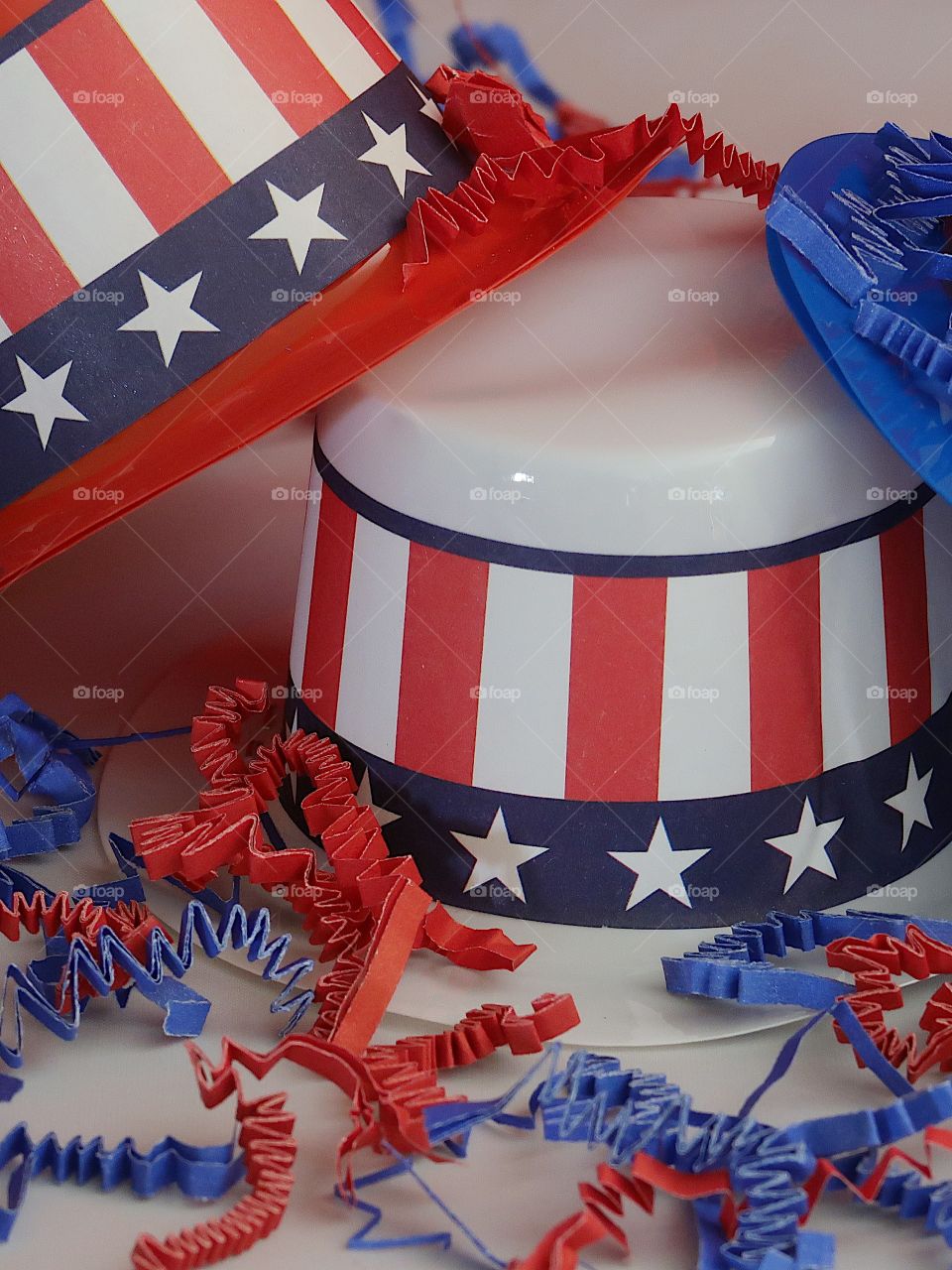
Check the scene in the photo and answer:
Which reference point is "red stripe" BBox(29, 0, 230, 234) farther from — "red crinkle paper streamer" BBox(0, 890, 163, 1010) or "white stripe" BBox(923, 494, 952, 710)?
"white stripe" BBox(923, 494, 952, 710)

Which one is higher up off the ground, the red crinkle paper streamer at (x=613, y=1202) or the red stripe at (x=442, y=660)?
the red stripe at (x=442, y=660)

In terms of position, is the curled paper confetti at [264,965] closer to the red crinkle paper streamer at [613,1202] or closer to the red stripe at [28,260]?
the red crinkle paper streamer at [613,1202]

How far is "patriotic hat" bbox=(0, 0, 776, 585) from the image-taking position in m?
1.41

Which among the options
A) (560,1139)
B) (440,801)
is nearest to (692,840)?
(440,801)

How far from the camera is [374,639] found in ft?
4.86

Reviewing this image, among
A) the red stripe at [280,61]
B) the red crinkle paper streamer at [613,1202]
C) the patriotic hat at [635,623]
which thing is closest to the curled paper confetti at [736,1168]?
the red crinkle paper streamer at [613,1202]

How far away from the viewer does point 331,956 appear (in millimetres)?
1386

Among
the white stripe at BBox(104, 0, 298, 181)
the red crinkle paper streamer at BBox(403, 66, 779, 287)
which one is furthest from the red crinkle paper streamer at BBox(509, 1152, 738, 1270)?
the white stripe at BBox(104, 0, 298, 181)

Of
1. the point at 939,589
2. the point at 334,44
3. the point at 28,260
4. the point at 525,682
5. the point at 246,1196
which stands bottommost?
the point at 246,1196

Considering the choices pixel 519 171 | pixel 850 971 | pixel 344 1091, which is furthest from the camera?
pixel 519 171

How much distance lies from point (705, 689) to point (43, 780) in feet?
2.04

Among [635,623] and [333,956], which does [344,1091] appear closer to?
[333,956]

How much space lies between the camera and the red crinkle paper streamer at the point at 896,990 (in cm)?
129

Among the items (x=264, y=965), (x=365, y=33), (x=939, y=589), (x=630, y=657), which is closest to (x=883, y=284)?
(x=939, y=589)
